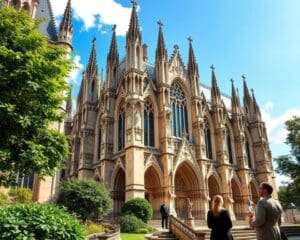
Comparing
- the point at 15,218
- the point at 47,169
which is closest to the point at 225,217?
the point at 15,218

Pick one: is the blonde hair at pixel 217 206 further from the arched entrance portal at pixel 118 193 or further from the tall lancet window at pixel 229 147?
the tall lancet window at pixel 229 147

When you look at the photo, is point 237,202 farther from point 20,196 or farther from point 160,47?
point 20,196

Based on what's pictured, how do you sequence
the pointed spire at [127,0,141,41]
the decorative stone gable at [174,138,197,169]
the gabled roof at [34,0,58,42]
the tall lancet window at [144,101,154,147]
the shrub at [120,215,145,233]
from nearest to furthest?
the shrub at [120,215,145,233] < the gabled roof at [34,0,58,42] < the decorative stone gable at [174,138,197,169] < the tall lancet window at [144,101,154,147] < the pointed spire at [127,0,141,41]

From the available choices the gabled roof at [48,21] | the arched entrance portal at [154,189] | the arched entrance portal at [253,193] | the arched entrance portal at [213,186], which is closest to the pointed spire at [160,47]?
the gabled roof at [48,21]

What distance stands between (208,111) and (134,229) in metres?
21.4

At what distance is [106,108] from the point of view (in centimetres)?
3170

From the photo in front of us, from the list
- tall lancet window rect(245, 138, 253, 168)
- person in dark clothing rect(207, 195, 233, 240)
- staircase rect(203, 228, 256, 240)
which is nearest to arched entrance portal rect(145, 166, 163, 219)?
staircase rect(203, 228, 256, 240)

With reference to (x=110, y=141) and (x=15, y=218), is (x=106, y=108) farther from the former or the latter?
(x=15, y=218)

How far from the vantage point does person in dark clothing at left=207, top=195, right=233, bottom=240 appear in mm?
5434

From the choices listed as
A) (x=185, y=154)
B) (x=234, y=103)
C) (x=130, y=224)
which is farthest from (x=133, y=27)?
(x=130, y=224)

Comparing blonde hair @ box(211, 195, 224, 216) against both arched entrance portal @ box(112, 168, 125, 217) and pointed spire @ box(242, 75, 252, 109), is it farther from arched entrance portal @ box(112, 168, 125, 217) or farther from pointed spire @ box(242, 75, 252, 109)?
pointed spire @ box(242, 75, 252, 109)

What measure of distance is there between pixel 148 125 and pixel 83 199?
1231 centimetres

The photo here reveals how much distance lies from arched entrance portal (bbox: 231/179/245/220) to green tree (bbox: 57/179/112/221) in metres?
20.7

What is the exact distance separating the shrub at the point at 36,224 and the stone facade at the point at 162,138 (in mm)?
17790
